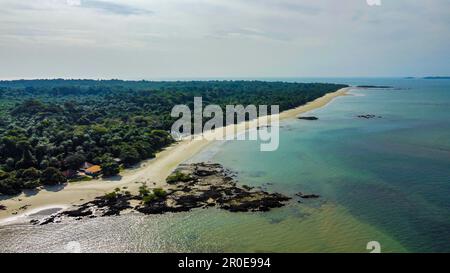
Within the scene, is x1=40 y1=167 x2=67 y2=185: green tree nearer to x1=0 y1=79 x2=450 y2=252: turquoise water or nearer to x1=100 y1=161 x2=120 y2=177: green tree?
x1=100 y1=161 x2=120 y2=177: green tree

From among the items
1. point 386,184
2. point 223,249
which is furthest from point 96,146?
point 386,184

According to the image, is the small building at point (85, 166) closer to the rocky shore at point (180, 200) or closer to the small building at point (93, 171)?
the small building at point (93, 171)

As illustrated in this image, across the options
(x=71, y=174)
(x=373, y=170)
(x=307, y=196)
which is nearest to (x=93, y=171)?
(x=71, y=174)

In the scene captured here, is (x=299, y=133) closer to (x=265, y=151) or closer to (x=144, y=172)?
(x=265, y=151)

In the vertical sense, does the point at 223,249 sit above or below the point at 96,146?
below

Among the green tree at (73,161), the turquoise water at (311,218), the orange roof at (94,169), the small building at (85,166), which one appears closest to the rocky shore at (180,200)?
the turquoise water at (311,218)

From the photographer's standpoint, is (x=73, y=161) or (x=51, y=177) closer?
(x=51, y=177)

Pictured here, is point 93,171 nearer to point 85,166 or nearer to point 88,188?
point 85,166

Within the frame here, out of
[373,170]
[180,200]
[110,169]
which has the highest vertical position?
[110,169]
